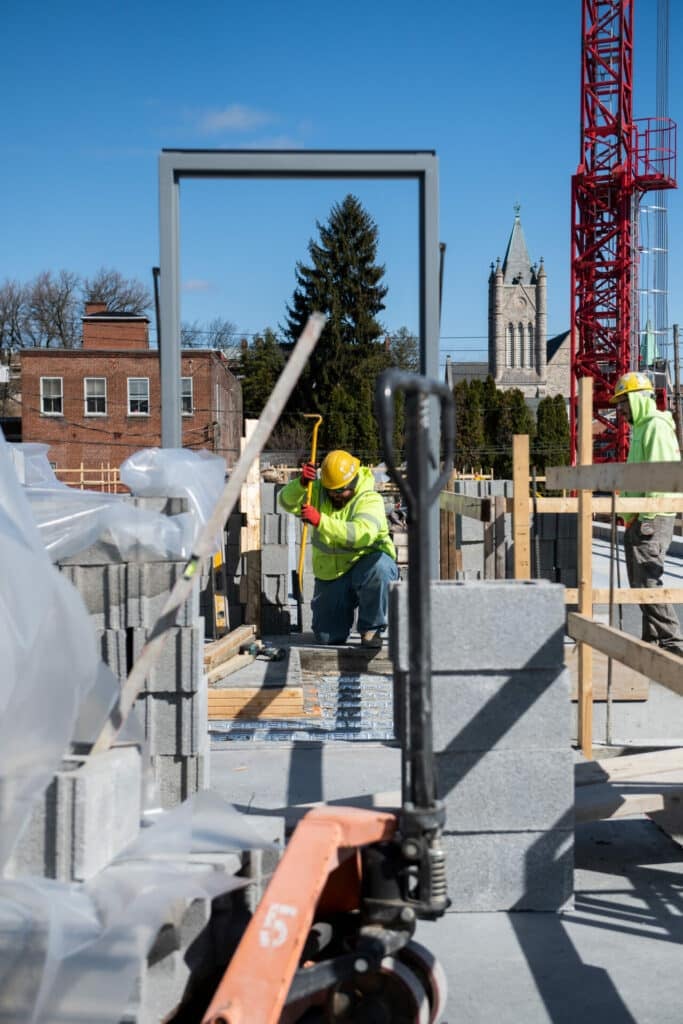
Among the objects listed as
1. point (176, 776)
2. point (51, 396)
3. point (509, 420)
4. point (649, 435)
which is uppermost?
point (51, 396)

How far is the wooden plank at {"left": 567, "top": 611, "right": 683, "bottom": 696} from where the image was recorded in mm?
3741

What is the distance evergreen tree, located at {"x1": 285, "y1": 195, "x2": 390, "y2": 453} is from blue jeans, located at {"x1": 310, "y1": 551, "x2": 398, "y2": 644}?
40396mm

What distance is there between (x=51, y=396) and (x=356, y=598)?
108ft

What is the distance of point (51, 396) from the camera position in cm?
3931

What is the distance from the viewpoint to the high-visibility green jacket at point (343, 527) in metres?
8.44

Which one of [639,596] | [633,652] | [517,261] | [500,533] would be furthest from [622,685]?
[517,261]

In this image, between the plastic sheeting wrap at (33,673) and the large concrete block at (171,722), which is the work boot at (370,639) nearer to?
the large concrete block at (171,722)

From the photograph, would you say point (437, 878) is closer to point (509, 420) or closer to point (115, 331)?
point (115, 331)

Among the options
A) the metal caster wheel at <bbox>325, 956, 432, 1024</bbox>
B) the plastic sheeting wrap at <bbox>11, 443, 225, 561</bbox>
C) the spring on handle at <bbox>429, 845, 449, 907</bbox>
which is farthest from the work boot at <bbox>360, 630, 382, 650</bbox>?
the spring on handle at <bbox>429, 845, 449, 907</bbox>

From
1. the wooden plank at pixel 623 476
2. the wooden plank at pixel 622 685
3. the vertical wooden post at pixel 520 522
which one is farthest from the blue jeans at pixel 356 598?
the wooden plank at pixel 623 476

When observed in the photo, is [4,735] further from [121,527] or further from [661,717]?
[661,717]

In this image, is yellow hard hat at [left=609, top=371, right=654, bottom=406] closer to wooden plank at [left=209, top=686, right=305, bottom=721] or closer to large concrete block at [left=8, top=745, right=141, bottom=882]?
wooden plank at [left=209, top=686, right=305, bottom=721]

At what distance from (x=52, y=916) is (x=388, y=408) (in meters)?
1.38

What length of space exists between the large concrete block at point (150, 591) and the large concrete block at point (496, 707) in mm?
1278
